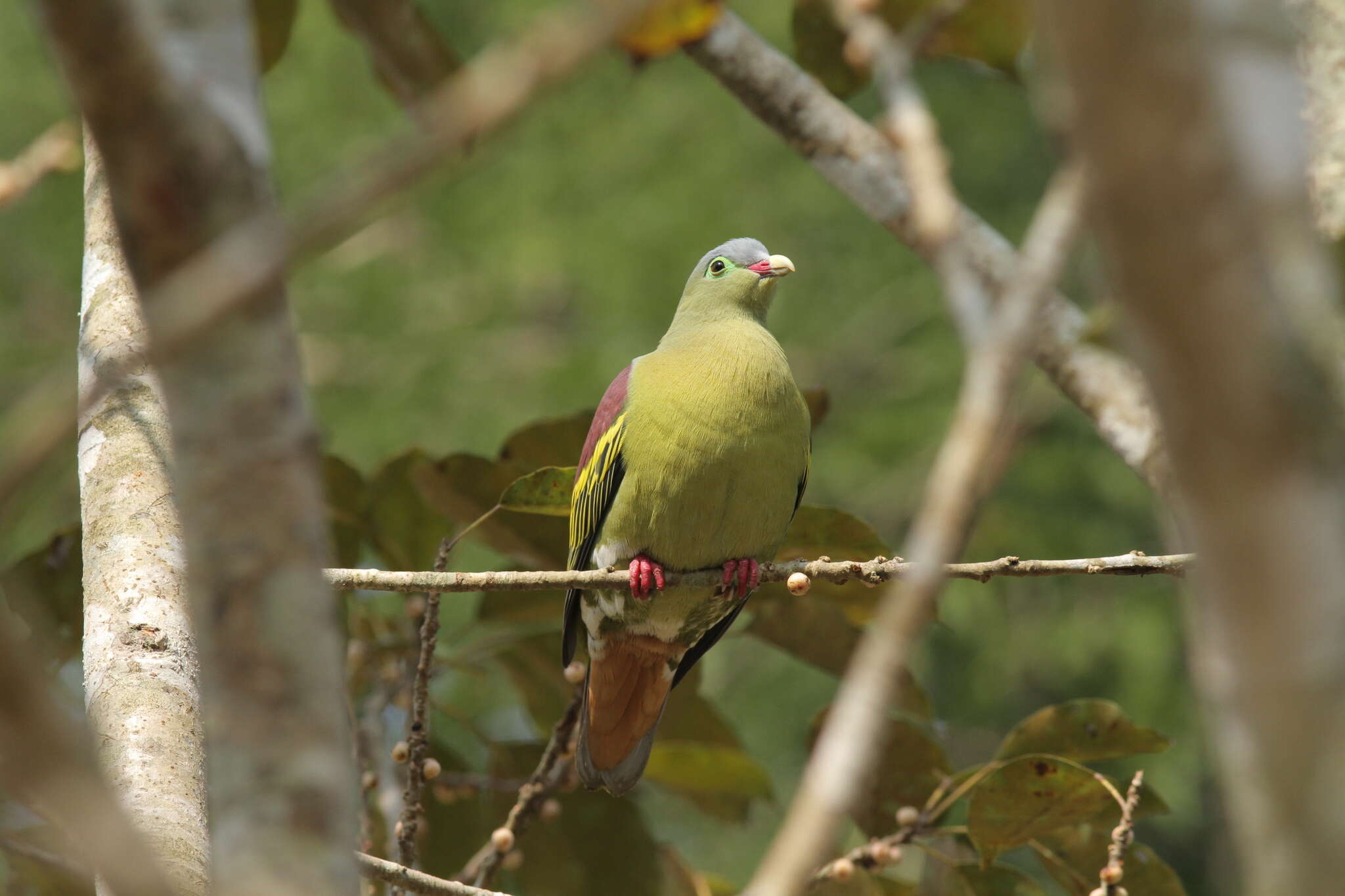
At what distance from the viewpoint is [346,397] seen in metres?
7.90

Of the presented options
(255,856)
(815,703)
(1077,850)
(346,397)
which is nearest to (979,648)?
(815,703)

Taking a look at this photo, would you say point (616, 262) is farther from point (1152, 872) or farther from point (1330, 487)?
point (1330, 487)

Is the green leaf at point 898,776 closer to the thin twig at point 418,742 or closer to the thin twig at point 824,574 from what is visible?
the thin twig at point 824,574

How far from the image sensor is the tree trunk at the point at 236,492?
0.98 metres

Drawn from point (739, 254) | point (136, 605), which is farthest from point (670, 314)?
point (136, 605)

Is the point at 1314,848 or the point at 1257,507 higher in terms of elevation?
the point at 1257,507

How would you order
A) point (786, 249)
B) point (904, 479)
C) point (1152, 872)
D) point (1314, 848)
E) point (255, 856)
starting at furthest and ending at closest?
point (786, 249) < point (904, 479) < point (1152, 872) < point (255, 856) < point (1314, 848)

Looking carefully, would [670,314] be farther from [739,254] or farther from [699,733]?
[699,733]

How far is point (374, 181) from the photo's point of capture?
2.55ft

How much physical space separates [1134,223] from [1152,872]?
2.21m

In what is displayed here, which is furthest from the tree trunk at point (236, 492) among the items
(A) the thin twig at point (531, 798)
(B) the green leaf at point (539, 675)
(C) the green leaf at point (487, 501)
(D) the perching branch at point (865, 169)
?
(B) the green leaf at point (539, 675)

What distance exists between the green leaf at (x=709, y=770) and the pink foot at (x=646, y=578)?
38 centimetres

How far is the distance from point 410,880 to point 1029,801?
3.88 ft

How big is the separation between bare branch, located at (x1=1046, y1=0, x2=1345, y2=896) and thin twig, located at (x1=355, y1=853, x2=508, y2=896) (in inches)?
57.3
